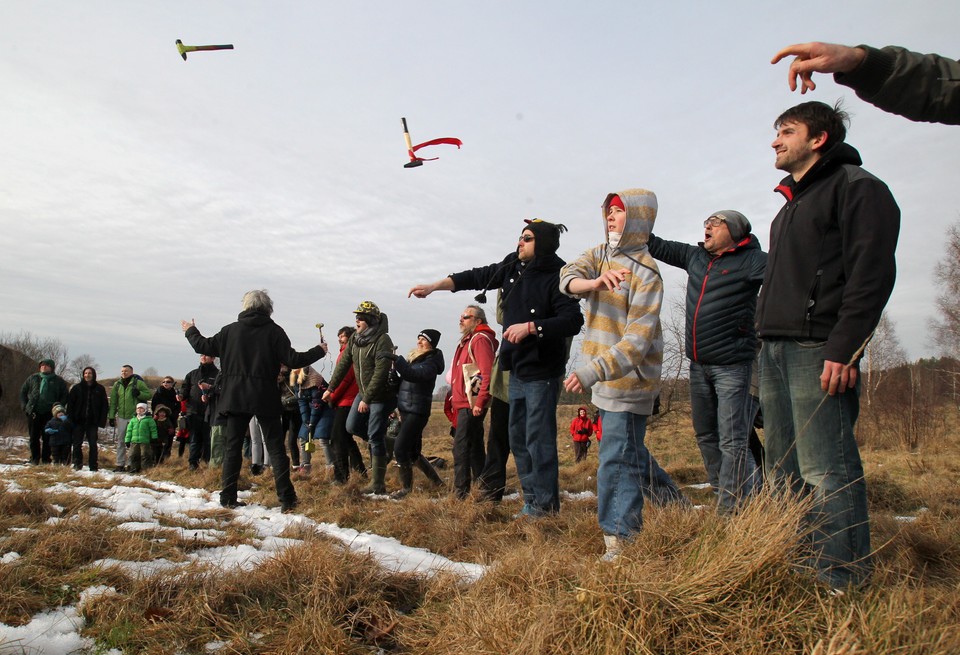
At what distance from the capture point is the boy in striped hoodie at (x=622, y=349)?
3.22 metres

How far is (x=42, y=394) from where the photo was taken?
11062 mm

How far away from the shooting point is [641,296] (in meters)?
3.42

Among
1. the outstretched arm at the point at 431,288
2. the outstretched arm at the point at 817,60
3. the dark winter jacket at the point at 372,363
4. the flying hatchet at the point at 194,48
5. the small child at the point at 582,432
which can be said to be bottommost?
the small child at the point at 582,432

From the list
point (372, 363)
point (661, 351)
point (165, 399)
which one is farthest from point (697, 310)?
point (165, 399)

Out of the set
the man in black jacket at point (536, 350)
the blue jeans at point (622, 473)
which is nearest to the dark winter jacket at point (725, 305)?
the man in black jacket at point (536, 350)

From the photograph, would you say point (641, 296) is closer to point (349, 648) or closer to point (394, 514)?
point (349, 648)

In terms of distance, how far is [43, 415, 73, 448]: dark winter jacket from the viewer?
10.8 metres

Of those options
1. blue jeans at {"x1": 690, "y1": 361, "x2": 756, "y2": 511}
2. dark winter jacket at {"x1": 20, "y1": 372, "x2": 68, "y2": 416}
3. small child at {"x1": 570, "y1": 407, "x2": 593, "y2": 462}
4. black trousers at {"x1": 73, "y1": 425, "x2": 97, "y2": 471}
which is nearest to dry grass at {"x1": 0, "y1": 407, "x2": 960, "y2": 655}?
blue jeans at {"x1": 690, "y1": 361, "x2": 756, "y2": 511}

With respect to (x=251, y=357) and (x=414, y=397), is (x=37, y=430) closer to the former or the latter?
(x=251, y=357)

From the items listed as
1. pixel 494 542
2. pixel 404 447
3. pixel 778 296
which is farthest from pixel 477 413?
pixel 778 296

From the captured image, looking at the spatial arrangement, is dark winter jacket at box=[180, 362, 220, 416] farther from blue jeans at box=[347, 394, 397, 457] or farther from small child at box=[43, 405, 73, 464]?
blue jeans at box=[347, 394, 397, 457]

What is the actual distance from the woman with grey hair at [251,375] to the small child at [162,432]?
6.03 meters

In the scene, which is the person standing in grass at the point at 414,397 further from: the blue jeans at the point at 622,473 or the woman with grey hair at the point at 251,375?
the blue jeans at the point at 622,473

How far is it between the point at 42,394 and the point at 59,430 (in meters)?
0.76
